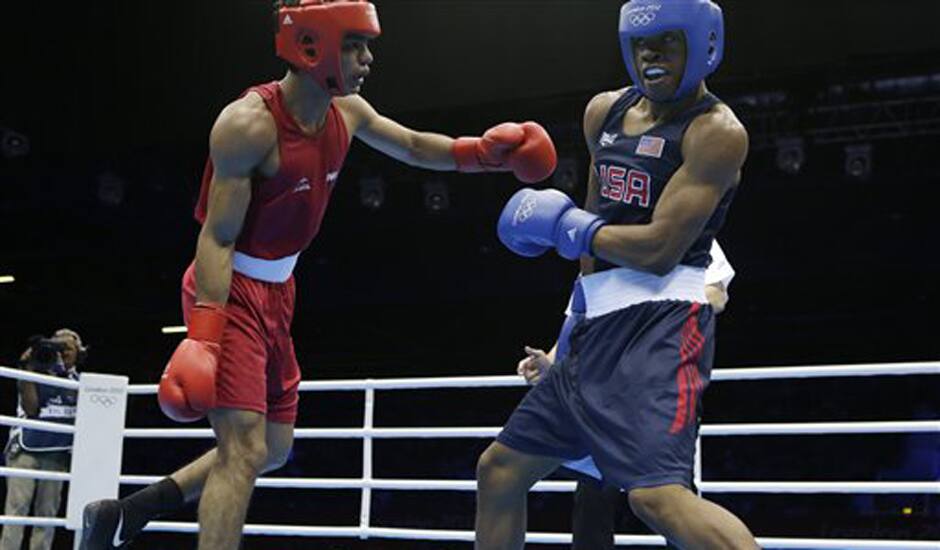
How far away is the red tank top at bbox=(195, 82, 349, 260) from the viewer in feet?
8.82

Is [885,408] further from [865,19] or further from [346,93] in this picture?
[346,93]

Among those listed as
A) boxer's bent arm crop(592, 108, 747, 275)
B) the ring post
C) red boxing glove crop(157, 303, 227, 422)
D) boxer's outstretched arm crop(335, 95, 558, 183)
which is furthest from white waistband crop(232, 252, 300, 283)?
the ring post

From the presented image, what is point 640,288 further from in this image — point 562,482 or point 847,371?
point 562,482

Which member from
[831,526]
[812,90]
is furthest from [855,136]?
[831,526]

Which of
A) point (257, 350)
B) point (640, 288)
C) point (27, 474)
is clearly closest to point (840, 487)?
point (640, 288)

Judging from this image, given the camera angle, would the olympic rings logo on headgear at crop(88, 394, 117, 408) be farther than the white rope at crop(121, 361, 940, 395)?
Yes

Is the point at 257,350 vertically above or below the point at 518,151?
below

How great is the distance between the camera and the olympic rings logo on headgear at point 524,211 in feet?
7.57

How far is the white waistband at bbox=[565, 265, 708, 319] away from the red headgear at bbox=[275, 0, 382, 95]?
79 centimetres

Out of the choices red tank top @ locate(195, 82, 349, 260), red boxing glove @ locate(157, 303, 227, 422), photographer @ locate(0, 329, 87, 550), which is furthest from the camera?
photographer @ locate(0, 329, 87, 550)

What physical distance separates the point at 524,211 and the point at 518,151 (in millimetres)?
674

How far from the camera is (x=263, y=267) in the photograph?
2768 millimetres

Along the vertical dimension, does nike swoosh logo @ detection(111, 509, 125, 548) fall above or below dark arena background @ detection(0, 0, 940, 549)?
below

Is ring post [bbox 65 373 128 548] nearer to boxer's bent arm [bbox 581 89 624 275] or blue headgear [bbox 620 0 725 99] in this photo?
boxer's bent arm [bbox 581 89 624 275]
